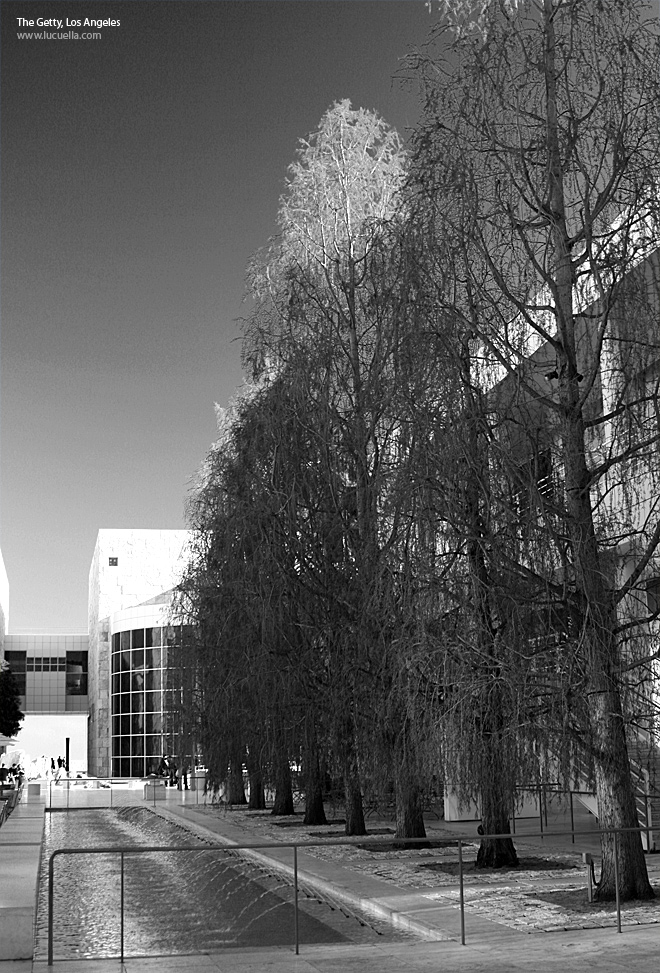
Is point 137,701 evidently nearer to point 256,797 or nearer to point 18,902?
point 256,797

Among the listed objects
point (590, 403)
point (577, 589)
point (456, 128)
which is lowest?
point (577, 589)

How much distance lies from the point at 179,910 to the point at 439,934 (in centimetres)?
420

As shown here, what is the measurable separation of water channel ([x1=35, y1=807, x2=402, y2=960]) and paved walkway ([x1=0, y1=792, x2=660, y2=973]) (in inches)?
20.0

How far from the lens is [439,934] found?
37.3 feet

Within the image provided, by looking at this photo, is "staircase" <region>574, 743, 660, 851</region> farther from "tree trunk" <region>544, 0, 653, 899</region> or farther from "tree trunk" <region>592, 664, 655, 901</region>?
"tree trunk" <region>544, 0, 653, 899</region>

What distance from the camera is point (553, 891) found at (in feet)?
45.7

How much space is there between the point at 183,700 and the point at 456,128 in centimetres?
2120

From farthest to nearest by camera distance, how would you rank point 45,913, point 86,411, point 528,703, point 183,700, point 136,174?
point 86,411 < point 136,174 < point 183,700 < point 45,913 < point 528,703

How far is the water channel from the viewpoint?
11969 mm

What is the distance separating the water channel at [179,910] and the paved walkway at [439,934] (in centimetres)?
51

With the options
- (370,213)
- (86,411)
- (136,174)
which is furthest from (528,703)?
(86,411)

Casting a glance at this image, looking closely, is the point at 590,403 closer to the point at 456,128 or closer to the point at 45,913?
the point at 456,128

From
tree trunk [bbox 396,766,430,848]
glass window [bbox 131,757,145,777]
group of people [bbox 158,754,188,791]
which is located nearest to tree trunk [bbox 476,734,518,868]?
tree trunk [bbox 396,766,430,848]

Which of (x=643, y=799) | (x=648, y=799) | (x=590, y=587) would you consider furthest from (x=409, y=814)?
(x=590, y=587)
